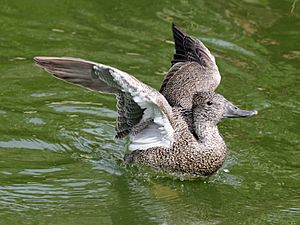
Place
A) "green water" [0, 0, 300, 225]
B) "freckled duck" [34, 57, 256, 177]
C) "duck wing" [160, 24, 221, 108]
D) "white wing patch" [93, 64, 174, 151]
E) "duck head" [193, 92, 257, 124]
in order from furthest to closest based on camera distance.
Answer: "duck wing" [160, 24, 221, 108] < "duck head" [193, 92, 257, 124] < "freckled duck" [34, 57, 256, 177] < "green water" [0, 0, 300, 225] < "white wing patch" [93, 64, 174, 151]

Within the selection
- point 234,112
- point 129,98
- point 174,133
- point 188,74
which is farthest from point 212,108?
point 129,98

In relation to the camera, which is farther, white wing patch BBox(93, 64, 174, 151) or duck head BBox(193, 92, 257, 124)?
duck head BBox(193, 92, 257, 124)

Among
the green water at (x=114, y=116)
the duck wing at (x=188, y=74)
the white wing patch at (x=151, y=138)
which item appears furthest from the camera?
the duck wing at (x=188, y=74)

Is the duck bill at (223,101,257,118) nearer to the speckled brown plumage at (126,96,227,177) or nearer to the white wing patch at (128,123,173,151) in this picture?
the speckled brown plumage at (126,96,227,177)

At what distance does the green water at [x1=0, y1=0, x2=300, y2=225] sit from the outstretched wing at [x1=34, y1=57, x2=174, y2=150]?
0.47 m

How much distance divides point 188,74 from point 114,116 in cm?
97

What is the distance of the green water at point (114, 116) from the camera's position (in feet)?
27.7

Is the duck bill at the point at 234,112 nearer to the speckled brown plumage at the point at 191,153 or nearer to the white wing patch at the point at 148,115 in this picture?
the speckled brown plumage at the point at 191,153

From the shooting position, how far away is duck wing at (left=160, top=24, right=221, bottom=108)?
981 cm

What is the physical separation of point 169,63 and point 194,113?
244cm

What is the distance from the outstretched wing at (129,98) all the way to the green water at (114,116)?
466mm

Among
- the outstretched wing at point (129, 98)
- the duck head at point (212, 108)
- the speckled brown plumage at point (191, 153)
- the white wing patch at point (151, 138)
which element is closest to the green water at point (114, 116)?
the speckled brown plumage at point (191, 153)

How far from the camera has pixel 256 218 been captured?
8.27m

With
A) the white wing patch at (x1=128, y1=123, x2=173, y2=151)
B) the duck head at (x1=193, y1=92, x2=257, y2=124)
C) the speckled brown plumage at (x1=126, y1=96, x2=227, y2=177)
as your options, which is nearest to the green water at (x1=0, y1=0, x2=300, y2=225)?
the speckled brown plumage at (x1=126, y1=96, x2=227, y2=177)
